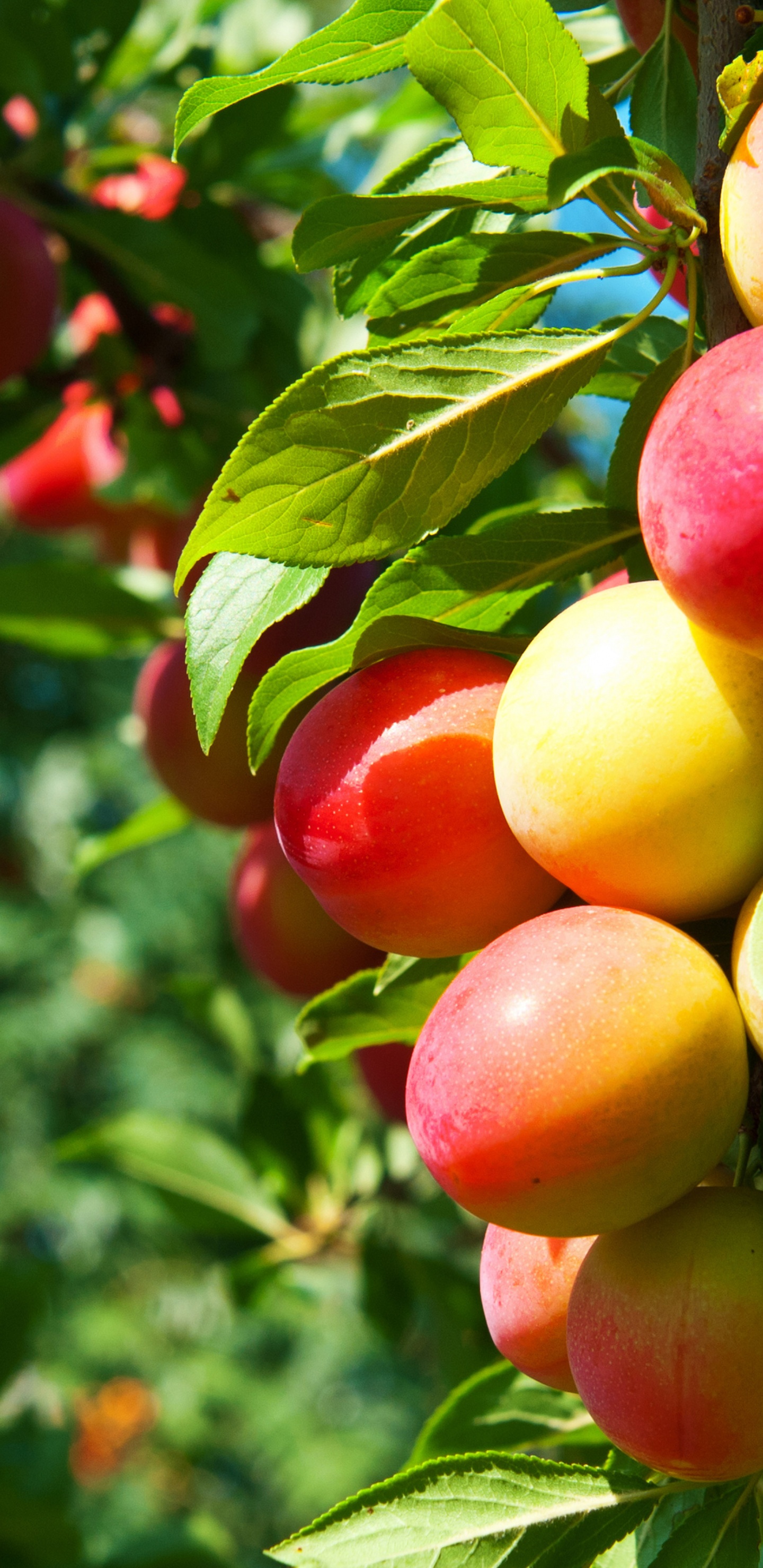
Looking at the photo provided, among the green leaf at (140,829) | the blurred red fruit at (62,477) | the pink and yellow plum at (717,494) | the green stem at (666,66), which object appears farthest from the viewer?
the blurred red fruit at (62,477)

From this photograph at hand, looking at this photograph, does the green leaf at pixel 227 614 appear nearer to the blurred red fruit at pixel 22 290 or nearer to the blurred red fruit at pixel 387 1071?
the blurred red fruit at pixel 387 1071

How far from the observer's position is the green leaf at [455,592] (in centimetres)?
37

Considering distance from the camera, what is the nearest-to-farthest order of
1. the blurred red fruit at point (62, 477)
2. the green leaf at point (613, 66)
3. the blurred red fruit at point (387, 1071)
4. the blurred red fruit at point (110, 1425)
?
the green leaf at point (613, 66) < the blurred red fruit at point (387, 1071) < the blurred red fruit at point (62, 477) < the blurred red fruit at point (110, 1425)

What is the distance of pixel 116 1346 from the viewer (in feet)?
10.8

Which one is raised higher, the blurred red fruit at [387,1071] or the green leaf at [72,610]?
the green leaf at [72,610]

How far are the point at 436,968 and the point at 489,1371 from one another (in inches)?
7.7

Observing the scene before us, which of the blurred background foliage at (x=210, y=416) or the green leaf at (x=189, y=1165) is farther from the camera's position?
the green leaf at (x=189, y=1165)

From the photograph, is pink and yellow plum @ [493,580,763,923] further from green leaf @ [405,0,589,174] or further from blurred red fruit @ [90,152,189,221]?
blurred red fruit @ [90,152,189,221]

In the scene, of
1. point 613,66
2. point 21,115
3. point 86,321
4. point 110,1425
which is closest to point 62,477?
point 86,321

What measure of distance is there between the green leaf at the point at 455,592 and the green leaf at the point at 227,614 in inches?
0.8

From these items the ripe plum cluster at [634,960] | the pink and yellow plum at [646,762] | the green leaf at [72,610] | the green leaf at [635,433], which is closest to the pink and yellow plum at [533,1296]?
the ripe plum cluster at [634,960]

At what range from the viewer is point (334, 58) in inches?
14.5

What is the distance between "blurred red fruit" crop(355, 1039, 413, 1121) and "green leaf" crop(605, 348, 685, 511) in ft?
1.31

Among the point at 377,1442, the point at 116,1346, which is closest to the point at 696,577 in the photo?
the point at 377,1442
